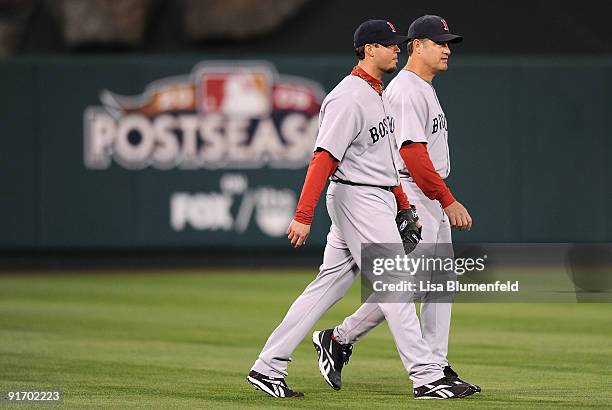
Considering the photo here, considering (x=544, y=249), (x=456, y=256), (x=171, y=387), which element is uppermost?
(x=456, y=256)

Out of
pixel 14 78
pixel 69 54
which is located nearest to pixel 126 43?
pixel 69 54

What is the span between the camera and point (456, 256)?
837 cm

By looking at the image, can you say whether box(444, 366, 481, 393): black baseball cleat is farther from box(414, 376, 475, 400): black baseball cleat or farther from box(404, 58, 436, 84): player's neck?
box(404, 58, 436, 84): player's neck

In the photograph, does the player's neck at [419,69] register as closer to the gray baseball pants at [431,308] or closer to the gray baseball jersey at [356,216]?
the gray baseball jersey at [356,216]

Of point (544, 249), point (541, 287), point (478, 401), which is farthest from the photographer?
point (544, 249)

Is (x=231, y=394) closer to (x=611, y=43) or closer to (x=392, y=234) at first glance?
(x=392, y=234)

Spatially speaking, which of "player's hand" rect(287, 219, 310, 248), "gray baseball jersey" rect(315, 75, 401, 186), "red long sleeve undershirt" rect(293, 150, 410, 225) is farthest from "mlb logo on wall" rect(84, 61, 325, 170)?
"player's hand" rect(287, 219, 310, 248)

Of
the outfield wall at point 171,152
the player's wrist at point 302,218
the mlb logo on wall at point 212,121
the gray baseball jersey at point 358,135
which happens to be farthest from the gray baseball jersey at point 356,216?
the mlb logo on wall at point 212,121

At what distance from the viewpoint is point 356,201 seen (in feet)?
24.8

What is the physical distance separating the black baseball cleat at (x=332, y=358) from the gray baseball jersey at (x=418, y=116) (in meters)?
1.12

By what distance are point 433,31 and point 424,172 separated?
3.02 feet

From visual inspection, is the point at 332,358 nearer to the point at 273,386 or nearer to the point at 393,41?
the point at 273,386

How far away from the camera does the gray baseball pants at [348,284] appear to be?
7.42 metres

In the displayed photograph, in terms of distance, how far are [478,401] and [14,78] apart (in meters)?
12.0
